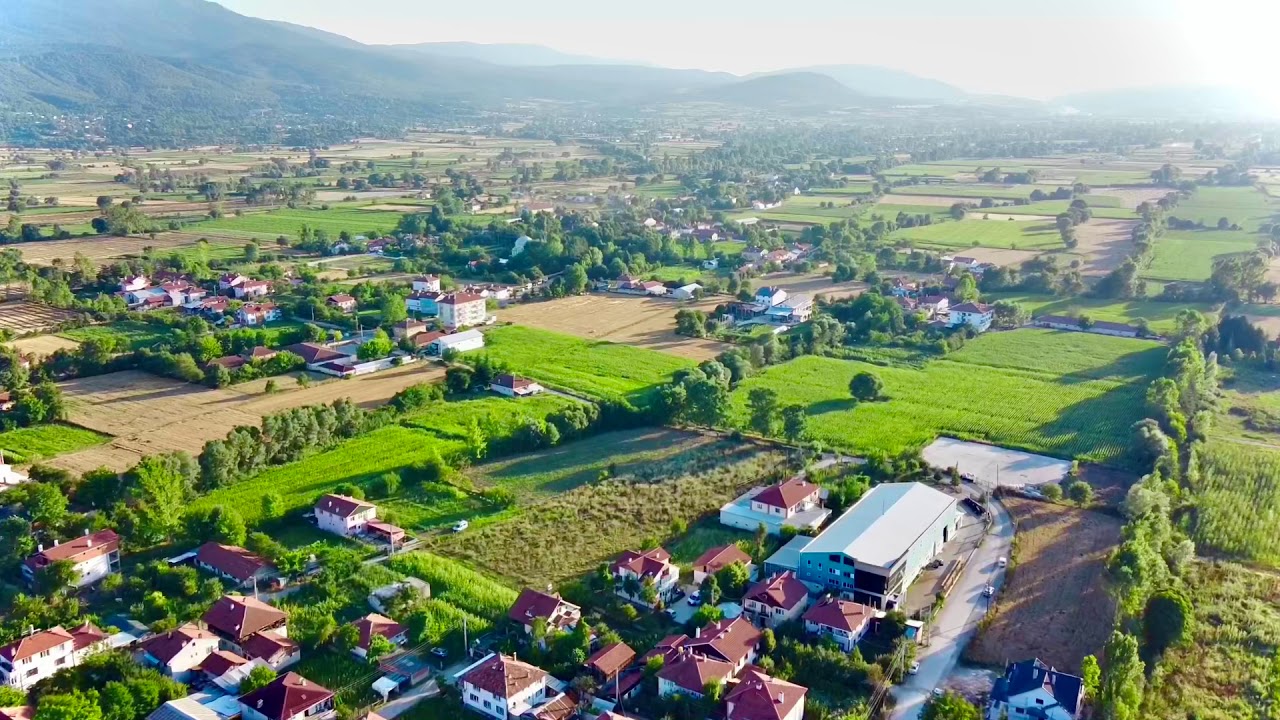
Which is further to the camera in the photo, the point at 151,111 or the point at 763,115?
the point at 763,115

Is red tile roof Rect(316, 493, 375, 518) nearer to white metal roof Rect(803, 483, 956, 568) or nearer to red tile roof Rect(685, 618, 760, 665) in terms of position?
red tile roof Rect(685, 618, 760, 665)

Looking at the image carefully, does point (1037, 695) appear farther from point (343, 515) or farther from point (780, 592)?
point (343, 515)

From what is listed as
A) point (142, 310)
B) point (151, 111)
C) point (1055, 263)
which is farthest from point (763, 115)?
point (142, 310)

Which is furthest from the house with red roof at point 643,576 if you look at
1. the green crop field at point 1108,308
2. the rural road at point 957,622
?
the green crop field at point 1108,308

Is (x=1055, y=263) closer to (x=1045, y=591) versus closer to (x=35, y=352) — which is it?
(x=1045, y=591)

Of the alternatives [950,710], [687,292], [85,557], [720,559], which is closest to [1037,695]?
[950,710]

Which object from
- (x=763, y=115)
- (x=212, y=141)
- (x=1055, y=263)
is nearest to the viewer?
(x=1055, y=263)

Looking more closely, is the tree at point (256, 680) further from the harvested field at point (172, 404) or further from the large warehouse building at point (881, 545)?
the harvested field at point (172, 404)

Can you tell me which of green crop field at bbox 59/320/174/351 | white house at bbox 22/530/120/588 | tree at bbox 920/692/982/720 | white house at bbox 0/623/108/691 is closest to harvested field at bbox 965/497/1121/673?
tree at bbox 920/692/982/720
